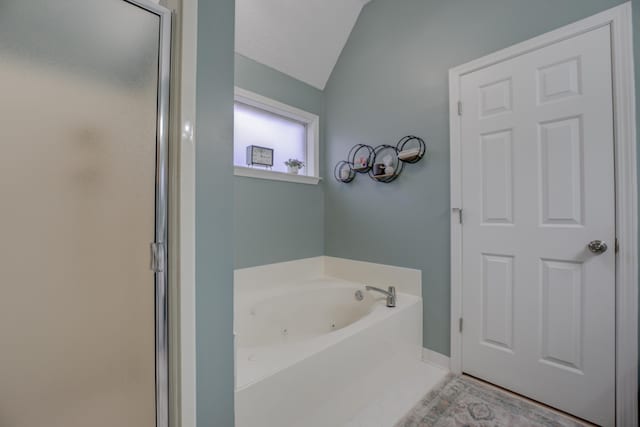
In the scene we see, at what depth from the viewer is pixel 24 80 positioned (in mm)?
693

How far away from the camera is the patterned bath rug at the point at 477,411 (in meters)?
1.40

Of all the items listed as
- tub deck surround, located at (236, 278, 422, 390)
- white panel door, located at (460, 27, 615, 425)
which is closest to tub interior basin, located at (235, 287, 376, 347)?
tub deck surround, located at (236, 278, 422, 390)

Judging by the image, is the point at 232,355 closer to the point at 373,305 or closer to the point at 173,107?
the point at 173,107

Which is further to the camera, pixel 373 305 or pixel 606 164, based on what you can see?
pixel 373 305

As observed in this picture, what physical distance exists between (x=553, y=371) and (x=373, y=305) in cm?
107

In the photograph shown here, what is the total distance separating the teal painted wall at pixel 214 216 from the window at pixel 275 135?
1173 millimetres

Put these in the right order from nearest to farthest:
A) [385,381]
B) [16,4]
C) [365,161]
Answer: [16,4] → [385,381] → [365,161]

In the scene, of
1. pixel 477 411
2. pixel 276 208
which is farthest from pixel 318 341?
pixel 276 208

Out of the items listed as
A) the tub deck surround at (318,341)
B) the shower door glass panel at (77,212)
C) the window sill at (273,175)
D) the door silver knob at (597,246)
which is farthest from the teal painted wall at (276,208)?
the door silver knob at (597,246)

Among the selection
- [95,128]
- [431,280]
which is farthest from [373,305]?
[95,128]

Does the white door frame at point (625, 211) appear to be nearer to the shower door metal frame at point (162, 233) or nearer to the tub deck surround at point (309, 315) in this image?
the tub deck surround at point (309, 315)

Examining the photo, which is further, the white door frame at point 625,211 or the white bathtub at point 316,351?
the white door frame at point 625,211

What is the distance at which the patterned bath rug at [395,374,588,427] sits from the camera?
1.40 metres

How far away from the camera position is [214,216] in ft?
3.04
